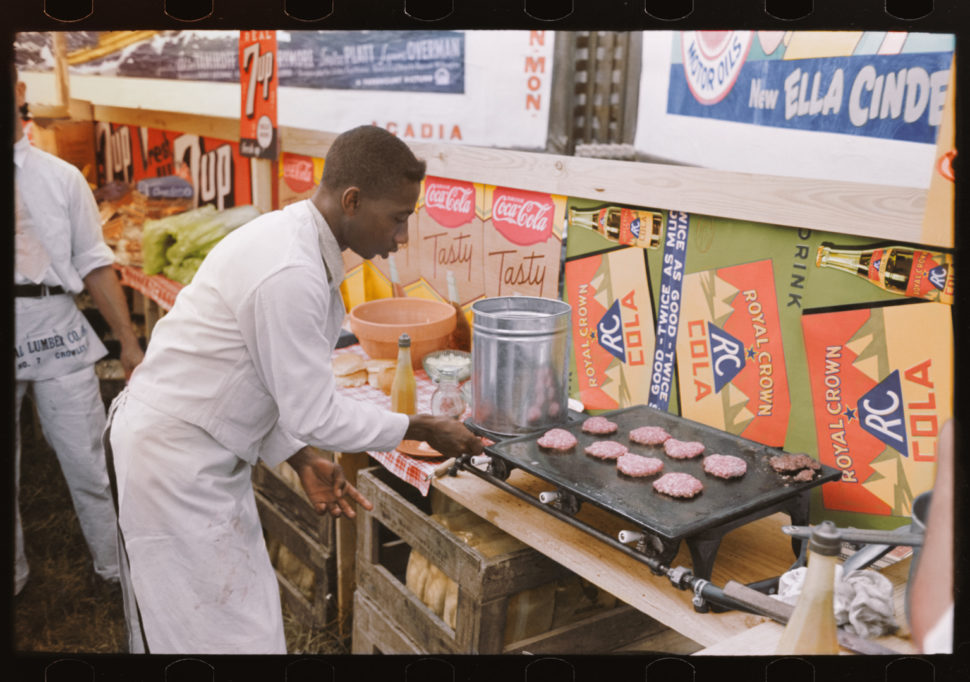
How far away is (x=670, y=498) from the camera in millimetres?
1735

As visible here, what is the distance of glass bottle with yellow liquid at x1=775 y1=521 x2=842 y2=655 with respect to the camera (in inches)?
44.9

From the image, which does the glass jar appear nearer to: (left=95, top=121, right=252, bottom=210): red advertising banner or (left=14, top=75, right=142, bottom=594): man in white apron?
(left=14, top=75, right=142, bottom=594): man in white apron

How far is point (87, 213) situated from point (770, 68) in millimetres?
2576

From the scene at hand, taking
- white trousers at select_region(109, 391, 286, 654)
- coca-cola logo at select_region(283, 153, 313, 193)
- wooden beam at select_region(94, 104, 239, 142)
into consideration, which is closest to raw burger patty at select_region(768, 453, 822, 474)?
white trousers at select_region(109, 391, 286, 654)

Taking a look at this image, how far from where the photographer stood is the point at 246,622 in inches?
78.4

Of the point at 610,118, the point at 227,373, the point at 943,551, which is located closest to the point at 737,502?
the point at 943,551

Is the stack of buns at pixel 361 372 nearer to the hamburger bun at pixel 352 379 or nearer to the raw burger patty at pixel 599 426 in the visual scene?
the hamburger bun at pixel 352 379

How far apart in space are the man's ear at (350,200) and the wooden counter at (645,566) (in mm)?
878

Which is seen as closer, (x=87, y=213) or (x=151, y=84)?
(x=87, y=213)

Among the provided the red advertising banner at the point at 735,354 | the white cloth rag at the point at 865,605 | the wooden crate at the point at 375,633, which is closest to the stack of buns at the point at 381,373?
the wooden crate at the point at 375,633

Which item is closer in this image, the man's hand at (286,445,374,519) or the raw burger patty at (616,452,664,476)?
the raw burger patty at (616,452,664,476)

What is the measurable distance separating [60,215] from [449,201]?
1527mm

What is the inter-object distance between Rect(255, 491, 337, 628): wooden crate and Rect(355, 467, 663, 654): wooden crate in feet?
1.07
